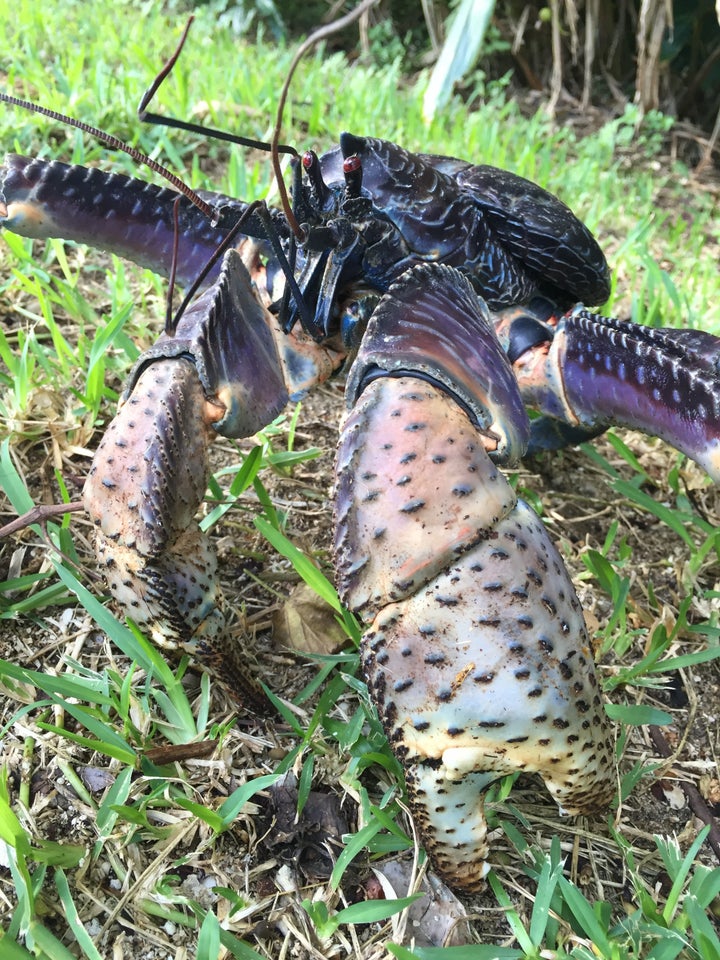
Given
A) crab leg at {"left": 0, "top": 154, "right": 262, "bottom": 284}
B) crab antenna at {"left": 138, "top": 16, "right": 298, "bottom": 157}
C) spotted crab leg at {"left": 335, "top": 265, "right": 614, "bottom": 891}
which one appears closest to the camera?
spotted crab leg at {"left": 335, "top": 265, "right": 614, "bottom": 891}

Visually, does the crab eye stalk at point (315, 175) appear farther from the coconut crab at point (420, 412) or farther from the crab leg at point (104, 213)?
the crab leg at point (104, 213)

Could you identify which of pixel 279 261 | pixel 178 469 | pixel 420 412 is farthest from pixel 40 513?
pixel 420 412

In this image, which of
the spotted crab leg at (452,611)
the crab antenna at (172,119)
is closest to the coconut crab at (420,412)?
the spotted crab leg at (452,611)

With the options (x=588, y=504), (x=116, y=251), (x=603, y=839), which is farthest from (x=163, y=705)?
(x=588, y=504)

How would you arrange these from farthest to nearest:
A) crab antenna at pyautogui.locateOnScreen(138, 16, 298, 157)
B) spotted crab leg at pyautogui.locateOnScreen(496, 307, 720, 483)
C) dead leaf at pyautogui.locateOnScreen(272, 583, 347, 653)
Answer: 1. dead leaf at pyautogui.locateOnScreen(272, 583, 347, 653)
2. spotted crab leg at pyautogui.locateOnScreen(496, 307, 720, 483)
3. crab antenna at pyautogui.locateOnScreen(138, 16, 298, 157)

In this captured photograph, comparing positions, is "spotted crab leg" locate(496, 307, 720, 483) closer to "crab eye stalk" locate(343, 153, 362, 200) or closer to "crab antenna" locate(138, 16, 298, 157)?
"crab eye stalk" locate(343, 153, 362, 200)

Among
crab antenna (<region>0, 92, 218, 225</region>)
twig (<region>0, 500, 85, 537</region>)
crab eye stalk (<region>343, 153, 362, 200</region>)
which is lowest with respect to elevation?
twig (<region>0, 500, 85, 537</region>)

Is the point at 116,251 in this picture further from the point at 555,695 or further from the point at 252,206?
the point at 555,695

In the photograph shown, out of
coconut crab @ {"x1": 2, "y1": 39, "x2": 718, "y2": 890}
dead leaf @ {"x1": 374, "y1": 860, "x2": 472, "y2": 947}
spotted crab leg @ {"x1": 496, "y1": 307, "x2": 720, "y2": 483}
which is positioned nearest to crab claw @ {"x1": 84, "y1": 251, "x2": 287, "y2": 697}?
coconut crab @ {"x1": 2, "y1": 39, "x2": 718, "y2": 890}
